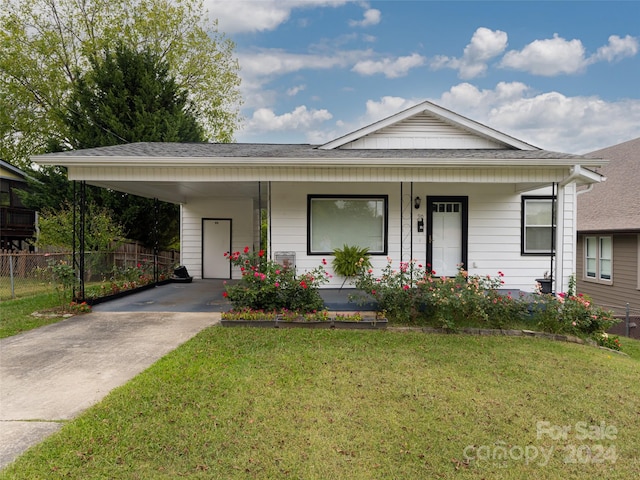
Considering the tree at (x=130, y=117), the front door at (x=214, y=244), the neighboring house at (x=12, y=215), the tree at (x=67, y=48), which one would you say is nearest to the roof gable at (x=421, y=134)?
the front door at (x=214, y=244)

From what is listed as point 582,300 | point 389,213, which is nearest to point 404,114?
point 389,213

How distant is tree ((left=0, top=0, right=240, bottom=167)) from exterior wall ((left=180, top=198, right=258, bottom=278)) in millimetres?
9088

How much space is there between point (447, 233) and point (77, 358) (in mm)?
7460

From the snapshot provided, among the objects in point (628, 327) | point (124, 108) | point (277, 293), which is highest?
point (124, 108)

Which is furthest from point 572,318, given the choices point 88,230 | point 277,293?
point 88,230

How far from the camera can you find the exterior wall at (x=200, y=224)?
39.4 ft

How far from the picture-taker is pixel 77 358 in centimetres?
455

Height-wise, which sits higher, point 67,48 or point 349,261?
point 67,48

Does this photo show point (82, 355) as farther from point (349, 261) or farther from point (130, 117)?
point (130, 117)

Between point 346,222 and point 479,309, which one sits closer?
point 479,309

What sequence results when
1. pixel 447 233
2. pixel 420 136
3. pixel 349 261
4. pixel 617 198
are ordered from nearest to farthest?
1. pixel 349 261
2. pixel 447 233
3. pixel 420 136
4. pixel 617 198

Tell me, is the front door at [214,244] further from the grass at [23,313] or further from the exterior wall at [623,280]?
the exterior wall at [623,280]

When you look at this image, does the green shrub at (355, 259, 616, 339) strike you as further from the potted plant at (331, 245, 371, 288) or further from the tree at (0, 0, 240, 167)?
the tree at (0, 0, 240, 167)

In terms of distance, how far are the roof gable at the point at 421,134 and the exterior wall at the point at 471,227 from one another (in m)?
1.04
